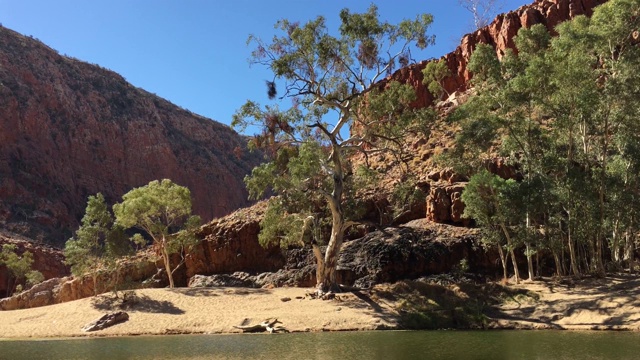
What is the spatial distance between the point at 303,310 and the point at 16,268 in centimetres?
3342

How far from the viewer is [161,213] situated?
37250 millimetres

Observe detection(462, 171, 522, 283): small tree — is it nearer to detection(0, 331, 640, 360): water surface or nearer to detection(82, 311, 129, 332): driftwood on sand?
detection(0, 331, 640, 360): water surface

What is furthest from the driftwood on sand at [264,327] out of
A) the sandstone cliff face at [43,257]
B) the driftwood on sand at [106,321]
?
the sandstone cliff face at [43,257]

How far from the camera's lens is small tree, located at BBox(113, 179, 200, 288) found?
1372 inches

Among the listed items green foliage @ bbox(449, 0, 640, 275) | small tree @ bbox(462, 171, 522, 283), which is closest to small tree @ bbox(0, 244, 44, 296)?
green foliage @ bbox(449, 0, 640, 275)

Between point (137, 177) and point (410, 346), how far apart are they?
252 feet

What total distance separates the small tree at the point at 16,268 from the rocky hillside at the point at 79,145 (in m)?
Answer: 13.3

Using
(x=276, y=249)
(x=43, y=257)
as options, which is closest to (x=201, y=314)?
(x=276, y=249)

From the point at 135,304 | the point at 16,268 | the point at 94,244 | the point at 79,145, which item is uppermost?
the point at 79,145

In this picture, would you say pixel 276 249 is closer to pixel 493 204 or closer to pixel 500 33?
pixel 493 204

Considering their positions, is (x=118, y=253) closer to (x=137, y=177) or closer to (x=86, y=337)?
(x=86, y=337)

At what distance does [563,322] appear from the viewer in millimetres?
22750

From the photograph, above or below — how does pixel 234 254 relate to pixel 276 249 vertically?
below

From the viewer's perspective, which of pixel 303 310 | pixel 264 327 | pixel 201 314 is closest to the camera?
pixel 264 327
